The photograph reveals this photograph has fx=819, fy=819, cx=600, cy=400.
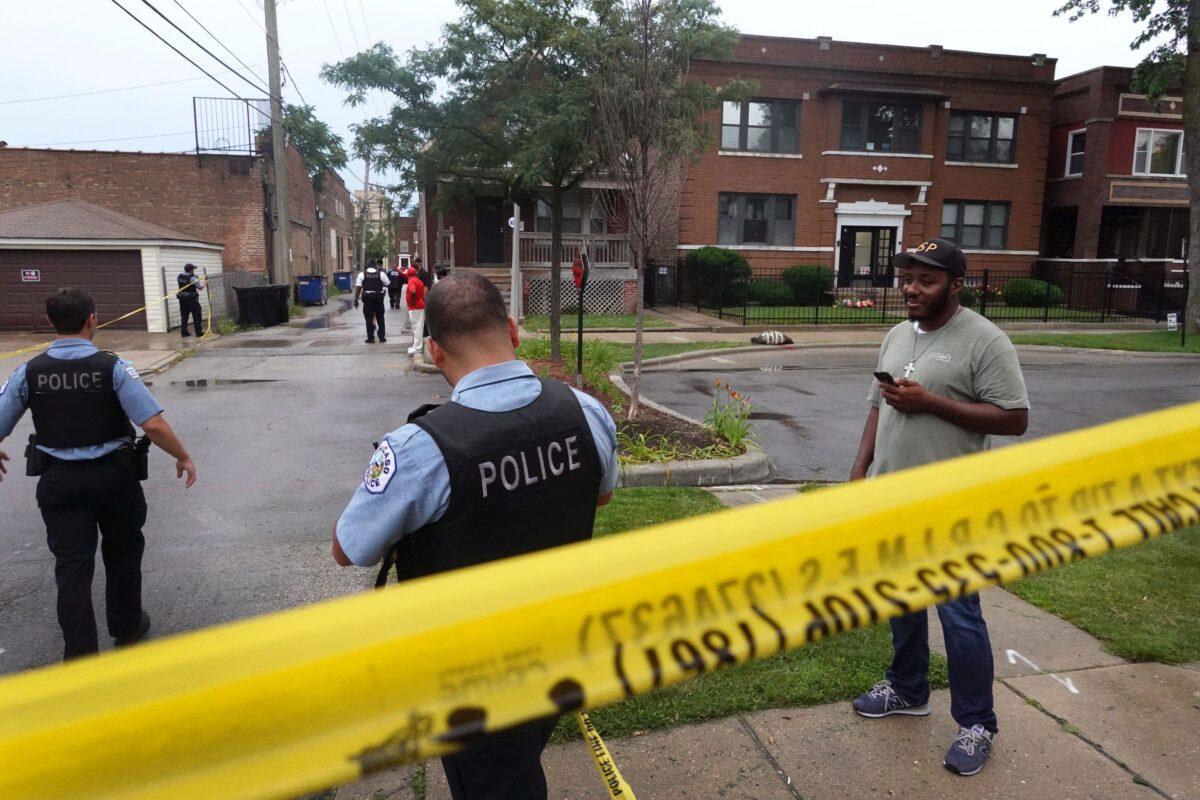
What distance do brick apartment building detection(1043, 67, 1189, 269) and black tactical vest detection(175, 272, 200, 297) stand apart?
29.3m

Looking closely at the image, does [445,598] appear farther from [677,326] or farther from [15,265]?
[15,265]

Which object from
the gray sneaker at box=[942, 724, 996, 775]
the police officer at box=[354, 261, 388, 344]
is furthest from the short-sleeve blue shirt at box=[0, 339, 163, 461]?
the police officer at box=[354, 261, 388, 344]

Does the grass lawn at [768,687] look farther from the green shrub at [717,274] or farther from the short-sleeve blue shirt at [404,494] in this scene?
the green shrub at [717,274]

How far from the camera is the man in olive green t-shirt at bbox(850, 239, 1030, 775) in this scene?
305 cm

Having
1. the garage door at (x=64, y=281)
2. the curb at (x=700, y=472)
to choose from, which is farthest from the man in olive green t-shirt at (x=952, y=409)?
the garage door at (x=64, y=281)

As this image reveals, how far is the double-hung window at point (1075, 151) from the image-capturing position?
30344 millimetres

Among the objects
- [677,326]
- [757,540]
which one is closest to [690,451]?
[757,540]

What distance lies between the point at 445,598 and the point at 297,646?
216 millimetres

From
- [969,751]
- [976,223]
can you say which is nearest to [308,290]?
[976,223]

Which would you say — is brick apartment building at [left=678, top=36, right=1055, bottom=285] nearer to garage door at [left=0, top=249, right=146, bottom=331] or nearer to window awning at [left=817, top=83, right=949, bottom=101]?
window awning at [left=817, top=83, right=949, bottom=101]

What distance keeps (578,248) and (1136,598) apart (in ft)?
72.4

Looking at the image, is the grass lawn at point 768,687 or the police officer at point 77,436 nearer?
the grass lawn at point 768,687

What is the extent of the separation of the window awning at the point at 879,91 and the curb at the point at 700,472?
924 inches

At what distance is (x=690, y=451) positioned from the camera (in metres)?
7.64
